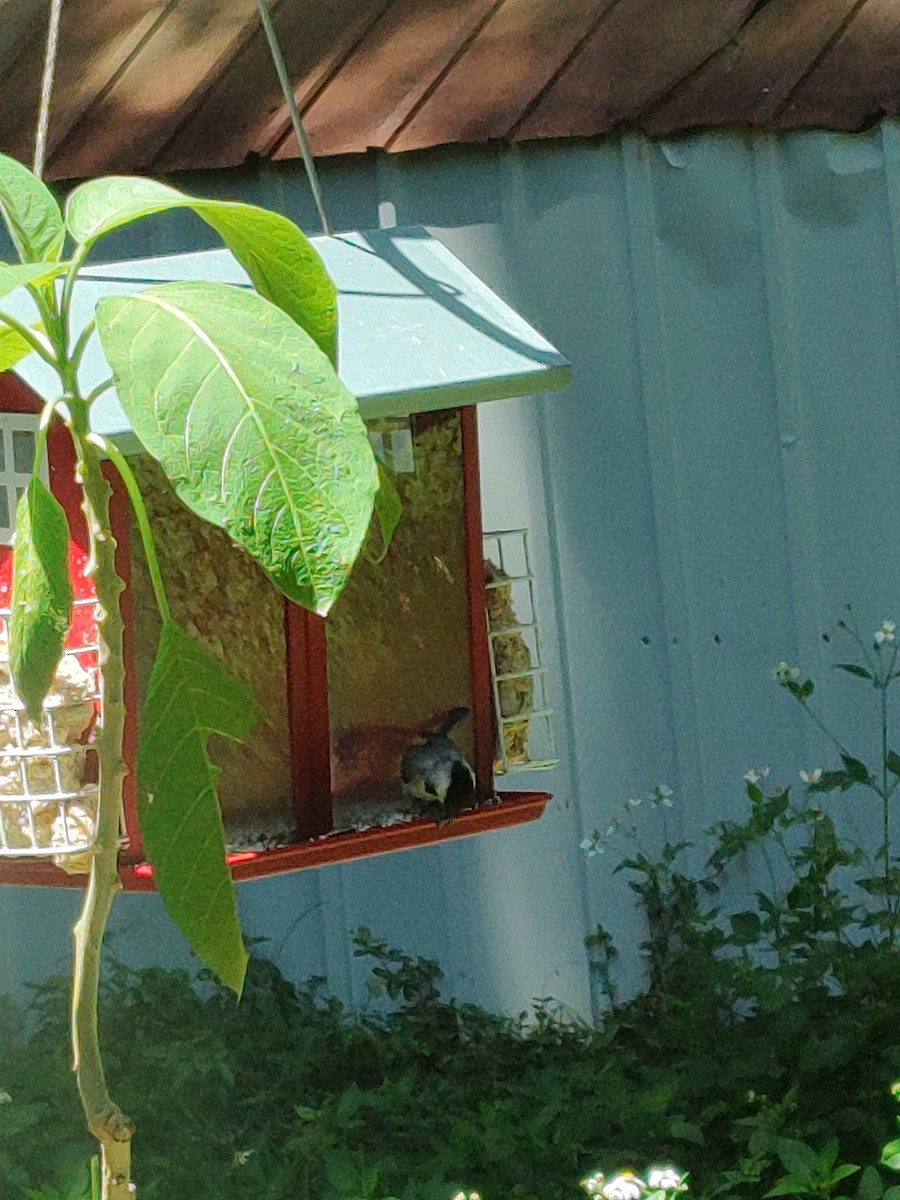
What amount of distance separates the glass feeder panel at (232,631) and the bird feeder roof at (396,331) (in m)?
0.20

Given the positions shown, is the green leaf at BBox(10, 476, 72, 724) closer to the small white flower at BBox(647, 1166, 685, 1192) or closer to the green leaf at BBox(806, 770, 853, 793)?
the small white flower at BBox(647, 1166, 685, 1192)

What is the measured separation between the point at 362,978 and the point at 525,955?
321mm

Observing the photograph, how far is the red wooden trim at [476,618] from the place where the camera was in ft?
6.30

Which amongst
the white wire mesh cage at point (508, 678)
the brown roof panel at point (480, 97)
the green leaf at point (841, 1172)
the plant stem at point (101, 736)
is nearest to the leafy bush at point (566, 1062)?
the green leaf at point (841, 1172)

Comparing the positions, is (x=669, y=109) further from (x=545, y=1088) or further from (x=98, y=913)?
(x=98, y=913)

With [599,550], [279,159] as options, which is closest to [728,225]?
[599,550]

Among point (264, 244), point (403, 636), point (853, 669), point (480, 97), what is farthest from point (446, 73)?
point (264, 244)

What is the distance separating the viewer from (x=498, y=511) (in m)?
3.21

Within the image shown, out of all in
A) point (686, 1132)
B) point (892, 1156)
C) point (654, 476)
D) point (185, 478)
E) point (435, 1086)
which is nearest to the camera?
point (185, 478)

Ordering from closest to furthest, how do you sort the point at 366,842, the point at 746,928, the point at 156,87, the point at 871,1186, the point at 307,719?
the point at 366,842, the point at 307,719, the point at 871,1186, the point at 746,928, the point at 156,87

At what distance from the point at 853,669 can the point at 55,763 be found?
1.83 metres

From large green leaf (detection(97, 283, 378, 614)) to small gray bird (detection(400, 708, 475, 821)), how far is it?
3.21ft

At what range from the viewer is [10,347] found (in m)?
1.10

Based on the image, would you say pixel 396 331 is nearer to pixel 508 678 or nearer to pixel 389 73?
pixel 508 678
